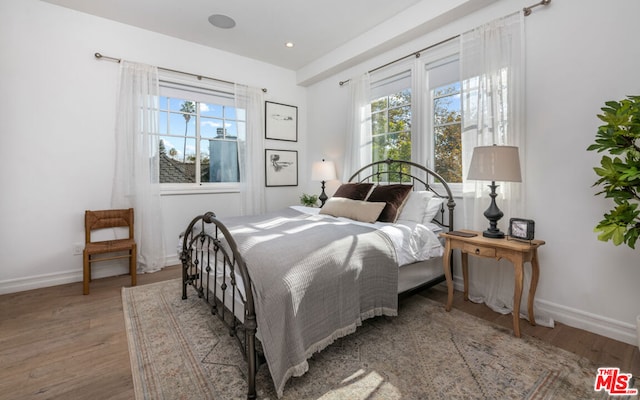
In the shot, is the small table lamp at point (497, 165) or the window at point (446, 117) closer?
the small table lamp at point (497, 165)

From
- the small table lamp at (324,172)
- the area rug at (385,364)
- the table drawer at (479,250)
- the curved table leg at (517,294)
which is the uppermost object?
the small table lamp at (324,172)

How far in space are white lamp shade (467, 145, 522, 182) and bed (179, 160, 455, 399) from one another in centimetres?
69

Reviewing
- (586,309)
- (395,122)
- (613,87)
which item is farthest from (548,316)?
(395,122)

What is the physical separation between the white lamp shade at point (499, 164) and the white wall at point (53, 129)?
383 cm

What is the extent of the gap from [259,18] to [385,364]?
11.7 feet

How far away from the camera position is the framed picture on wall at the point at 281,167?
4591 mm

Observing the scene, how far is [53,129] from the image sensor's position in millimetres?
3057

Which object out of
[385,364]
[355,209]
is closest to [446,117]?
[355,209]

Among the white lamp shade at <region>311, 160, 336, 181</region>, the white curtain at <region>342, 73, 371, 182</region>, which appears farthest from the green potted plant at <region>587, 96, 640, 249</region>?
the white lamp shade at <region>311, 160, 336, 181</region>

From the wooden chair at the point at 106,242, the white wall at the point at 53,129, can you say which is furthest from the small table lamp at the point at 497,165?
the white wall at the point at 53,129

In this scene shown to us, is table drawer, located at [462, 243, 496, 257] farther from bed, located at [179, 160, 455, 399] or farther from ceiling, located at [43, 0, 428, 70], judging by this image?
ceiling, located at [43, 0, 428, 70]

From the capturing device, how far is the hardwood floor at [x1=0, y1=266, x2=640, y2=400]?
5.17ft

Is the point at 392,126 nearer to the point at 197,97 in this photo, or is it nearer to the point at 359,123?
the point at 359,123

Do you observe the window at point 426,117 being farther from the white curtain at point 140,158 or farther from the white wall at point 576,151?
the white curtain at point 140,158
